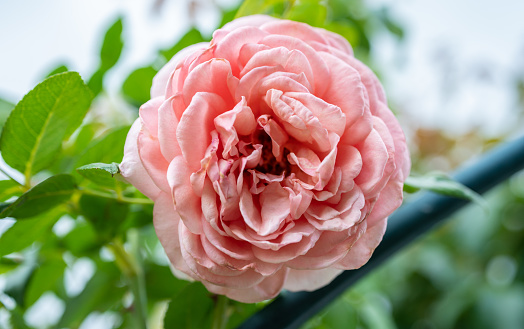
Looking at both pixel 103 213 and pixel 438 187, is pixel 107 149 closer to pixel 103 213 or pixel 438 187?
pixel 103 213

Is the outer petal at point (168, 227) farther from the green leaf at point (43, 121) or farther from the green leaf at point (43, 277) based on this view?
the green leaf at point (43, 277)

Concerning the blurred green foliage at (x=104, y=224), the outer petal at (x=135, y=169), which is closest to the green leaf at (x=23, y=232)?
the blurred green foliage at (x=104, y=224)

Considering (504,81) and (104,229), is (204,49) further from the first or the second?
(504,81)

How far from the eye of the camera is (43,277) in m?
0.33

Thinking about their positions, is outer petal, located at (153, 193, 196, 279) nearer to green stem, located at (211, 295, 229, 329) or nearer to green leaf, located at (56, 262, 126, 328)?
green stem, located at (211, 295, 229, 329)

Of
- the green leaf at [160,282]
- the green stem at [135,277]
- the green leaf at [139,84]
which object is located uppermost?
the green leaf at [139,84]

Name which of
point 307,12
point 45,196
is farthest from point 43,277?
point 307,12

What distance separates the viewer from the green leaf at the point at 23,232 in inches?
9.5

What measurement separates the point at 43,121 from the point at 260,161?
3.9 inches

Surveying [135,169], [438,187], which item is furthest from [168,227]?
[438,187]

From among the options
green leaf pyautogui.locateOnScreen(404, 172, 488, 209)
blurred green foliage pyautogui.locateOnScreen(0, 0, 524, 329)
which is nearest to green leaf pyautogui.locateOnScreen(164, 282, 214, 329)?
blurred green foliage pyautogui.locateOnScreen(0, 0, 524, 329)

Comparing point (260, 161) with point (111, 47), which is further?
point (111, 47)

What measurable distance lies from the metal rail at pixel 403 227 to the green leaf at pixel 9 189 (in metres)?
0.13

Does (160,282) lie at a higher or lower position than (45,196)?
lower
